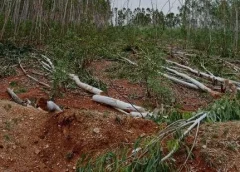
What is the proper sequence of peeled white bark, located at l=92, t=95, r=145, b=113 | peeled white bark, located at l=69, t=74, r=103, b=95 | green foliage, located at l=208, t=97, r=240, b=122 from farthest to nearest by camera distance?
1. peeled white bark, located at l=69, t=74, r=103, b=95
2. peeled white bark, located at l=92, t=95, r=145, b=113
3. green foliage, located at l=208, t=97, r=240, b=122

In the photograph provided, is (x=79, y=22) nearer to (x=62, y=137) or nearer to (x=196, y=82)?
(x=196, y=82)

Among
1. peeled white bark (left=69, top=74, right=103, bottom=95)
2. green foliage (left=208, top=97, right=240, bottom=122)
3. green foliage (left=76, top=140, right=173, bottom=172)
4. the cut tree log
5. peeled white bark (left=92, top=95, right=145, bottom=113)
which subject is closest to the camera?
green foliage (left=76, top=140, right=173, bottom=172)

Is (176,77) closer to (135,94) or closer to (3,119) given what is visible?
(135,94)

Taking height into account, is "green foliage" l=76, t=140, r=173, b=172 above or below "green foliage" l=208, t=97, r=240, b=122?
below

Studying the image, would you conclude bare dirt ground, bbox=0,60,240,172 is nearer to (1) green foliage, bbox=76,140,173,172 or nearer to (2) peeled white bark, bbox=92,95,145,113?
(1) green foliage, bbox=76,140,173,172

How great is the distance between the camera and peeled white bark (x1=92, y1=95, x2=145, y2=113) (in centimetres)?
473

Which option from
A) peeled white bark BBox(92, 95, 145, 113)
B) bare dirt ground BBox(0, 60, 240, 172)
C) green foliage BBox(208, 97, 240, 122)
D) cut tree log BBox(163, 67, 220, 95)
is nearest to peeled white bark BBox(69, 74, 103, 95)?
peeled white bark BBox(92, 95, 145, 113)

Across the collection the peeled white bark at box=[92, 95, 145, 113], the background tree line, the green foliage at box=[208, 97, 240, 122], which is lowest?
the peeled white bark at box=[92, 95, 145, 113]

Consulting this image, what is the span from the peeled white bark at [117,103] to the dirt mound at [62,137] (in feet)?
3.66

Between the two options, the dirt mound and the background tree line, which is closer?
the dirt mound

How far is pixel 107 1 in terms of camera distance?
11391 mm

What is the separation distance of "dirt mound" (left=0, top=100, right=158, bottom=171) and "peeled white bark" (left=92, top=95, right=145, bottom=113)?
112 centimetres

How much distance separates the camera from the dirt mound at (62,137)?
10.7ft

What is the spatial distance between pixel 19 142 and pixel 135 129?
1.02 meters
